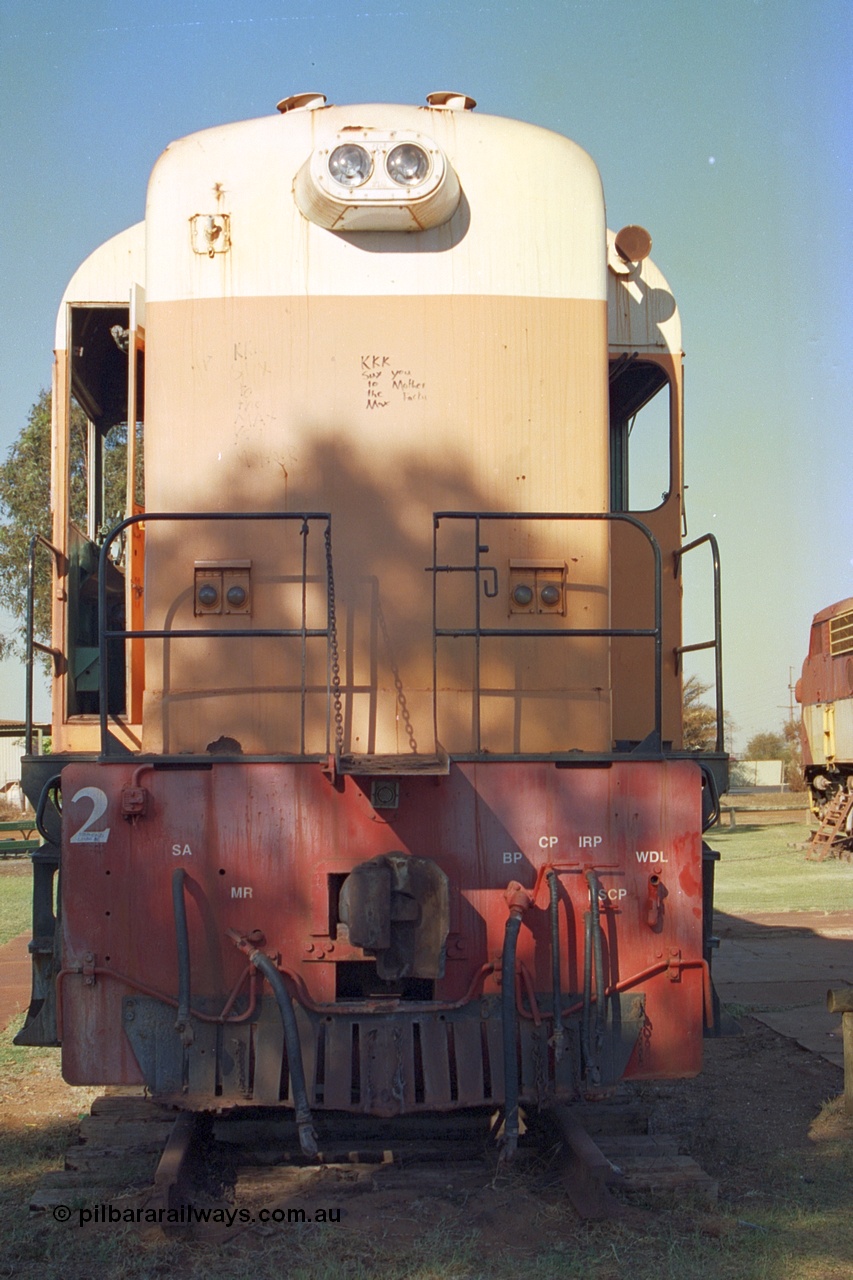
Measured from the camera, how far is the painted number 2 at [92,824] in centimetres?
462

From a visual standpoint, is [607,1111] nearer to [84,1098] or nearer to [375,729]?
[375,729]

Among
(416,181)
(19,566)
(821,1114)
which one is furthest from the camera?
(19,566)

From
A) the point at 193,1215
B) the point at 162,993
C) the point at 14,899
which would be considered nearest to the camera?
the point at 193,1215

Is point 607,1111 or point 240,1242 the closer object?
point 240,1242

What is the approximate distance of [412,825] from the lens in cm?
470

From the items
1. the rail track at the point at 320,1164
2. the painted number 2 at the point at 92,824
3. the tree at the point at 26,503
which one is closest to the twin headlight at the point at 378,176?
the painted number 2 at the point at 92,824

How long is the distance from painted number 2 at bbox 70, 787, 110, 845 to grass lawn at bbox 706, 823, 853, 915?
10.2 m

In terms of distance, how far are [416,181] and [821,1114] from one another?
486cm

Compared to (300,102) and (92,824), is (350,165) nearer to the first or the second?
(300,102)

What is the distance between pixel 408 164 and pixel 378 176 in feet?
0.45

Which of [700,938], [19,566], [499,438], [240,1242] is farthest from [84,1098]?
[19,566]

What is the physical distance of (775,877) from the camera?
59.0ft

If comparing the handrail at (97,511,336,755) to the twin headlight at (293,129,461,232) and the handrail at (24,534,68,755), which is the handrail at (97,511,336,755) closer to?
the handrail at (24,534,68,755)

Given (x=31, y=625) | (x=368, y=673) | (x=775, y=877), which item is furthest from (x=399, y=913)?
(x=775, y=877)
